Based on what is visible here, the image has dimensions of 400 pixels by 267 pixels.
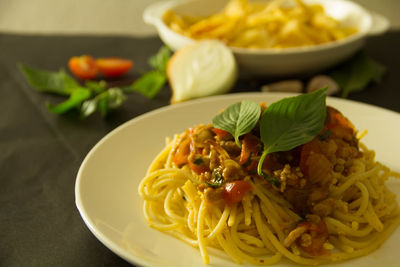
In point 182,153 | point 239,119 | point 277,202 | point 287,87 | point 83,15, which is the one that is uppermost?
point 239,119

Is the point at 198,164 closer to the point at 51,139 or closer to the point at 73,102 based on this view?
the point at 51,139

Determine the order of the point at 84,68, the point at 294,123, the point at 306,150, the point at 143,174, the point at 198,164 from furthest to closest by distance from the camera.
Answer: the point at 84,68, the point at 143,174, the point at 198,164, the point at 306,150, the point at 294,123

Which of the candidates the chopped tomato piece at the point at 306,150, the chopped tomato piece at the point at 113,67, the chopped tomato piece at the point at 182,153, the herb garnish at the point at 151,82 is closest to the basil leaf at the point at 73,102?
the herb garnish at the point at 151,82

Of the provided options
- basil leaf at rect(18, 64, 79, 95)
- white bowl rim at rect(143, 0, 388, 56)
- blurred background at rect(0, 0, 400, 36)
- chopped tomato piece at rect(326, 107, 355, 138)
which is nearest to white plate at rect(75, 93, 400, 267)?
chopped tomato piece at rect(326, 107, 355, 138)

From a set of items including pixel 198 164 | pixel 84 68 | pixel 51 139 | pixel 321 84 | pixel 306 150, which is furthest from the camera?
pixel 84 68

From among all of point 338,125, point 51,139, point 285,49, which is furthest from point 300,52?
point 51,139

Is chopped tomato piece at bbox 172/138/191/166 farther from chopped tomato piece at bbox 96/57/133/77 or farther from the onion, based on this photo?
chopped tomato piece at bbox 96/57/133/77

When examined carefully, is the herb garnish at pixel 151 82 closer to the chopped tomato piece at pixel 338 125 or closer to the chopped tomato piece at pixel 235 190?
the chopped tomato piece at pixel 338 125
